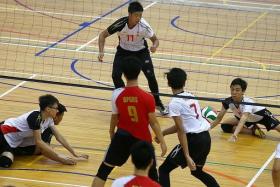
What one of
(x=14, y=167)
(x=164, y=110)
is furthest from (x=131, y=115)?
(x=164, y=110)

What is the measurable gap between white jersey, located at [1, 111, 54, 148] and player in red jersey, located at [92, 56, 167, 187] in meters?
1.70

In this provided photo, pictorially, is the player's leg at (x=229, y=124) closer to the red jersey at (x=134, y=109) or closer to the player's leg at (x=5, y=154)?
the player's leg at (x=5, y=154)

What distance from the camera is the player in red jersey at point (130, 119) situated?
8.29m

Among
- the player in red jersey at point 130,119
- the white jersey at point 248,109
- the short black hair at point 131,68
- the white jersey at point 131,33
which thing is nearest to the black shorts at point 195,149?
the player in red jersey at point 130,119

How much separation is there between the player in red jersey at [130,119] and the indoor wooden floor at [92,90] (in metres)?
1.29

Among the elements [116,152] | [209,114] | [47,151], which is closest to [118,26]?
[209,114]

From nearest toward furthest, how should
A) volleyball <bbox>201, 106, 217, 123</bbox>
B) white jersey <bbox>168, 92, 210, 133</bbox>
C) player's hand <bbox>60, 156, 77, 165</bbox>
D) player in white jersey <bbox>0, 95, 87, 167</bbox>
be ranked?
1. white jersey <bbox>168, 92, 210, 133</bbox>
2. player in white jersey <bbox>0, 95, 87, 167</bbox>
3. player's hand <bbox>60, 156, 77, 165</bbox>
4. volleyball <bbox>201, 106, 217, 123</bbox>

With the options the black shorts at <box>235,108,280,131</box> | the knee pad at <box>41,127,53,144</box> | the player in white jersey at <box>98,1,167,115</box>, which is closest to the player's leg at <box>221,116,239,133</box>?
the black shorts at <box>235,108,280,131</box>

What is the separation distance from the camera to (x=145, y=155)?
6.58 metres

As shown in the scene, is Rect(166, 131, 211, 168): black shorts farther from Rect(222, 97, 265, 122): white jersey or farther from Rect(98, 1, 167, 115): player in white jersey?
Rect(98, 1, 167, 115): player in white jersey

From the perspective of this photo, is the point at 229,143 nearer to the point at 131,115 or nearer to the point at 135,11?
the point at 135,11

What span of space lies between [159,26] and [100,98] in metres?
6.73

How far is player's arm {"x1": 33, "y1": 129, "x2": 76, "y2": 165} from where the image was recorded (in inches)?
397

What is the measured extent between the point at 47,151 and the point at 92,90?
4.18 m
